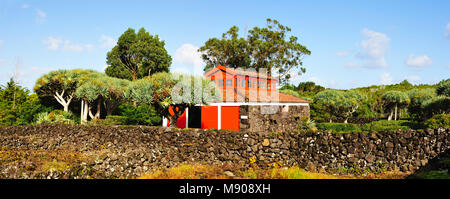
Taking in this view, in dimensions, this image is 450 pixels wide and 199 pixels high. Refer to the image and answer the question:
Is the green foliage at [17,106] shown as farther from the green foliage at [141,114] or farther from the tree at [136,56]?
the tree at [136,56]

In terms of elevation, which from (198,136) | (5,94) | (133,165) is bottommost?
(133,165)

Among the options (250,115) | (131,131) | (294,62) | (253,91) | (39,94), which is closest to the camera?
(131,131)

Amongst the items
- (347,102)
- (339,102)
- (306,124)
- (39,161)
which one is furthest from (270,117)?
(39,161)

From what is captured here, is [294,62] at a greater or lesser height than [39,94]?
greater

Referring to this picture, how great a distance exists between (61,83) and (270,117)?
1842 centimetres

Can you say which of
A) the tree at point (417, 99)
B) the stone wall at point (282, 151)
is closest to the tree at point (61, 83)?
the stone wall at point (282, 151)

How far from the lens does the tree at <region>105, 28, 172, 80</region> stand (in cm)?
4394

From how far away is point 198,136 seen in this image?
13352mm

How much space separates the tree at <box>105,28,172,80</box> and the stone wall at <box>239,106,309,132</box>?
2376 centimetres

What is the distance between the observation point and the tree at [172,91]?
17000mm

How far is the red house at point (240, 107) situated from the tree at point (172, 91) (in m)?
1.42

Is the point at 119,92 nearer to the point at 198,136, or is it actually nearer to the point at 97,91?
the point at 97,91
